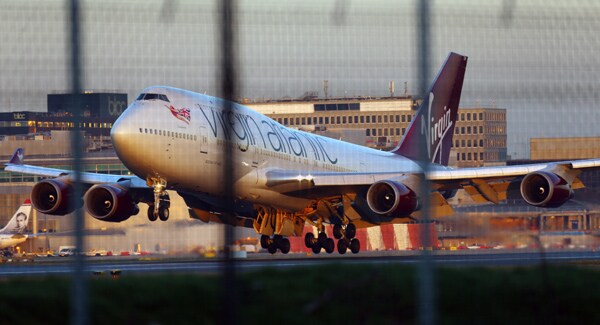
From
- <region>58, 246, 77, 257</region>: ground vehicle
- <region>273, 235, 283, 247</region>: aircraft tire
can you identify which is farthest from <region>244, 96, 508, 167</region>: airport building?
<region>273, 235, 283, 247</region>: aircraft tire

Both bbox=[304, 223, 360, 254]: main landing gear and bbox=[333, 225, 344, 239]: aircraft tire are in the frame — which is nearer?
bbox=[304, 223, 360, 254]: main landing gear

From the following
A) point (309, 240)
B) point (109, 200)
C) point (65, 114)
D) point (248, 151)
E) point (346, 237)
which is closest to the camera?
point (65, 114)

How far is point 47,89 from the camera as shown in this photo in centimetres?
1027

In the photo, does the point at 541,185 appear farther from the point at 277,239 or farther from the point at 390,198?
the point at 277,239

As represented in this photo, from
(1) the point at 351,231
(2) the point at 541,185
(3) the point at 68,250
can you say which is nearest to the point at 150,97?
(3) the point at 68,250

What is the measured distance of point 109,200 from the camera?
2836cm

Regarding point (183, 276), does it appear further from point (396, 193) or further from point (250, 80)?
point (396, 193)

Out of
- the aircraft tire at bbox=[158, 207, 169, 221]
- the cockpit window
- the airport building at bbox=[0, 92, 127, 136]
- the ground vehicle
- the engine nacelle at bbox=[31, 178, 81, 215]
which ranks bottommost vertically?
the ground vehicle

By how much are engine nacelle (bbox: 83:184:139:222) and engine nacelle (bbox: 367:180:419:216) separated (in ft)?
25.4

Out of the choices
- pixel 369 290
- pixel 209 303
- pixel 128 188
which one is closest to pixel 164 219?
pixel 209 303

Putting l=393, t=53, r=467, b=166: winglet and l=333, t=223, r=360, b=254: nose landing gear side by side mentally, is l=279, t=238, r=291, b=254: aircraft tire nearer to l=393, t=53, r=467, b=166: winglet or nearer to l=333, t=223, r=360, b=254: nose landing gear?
l=333, t=223, r=360, b=254: nose landing gear

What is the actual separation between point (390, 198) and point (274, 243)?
3.95 m

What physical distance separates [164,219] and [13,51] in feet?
13.6

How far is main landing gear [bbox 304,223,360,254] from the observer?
34219 millimetres
